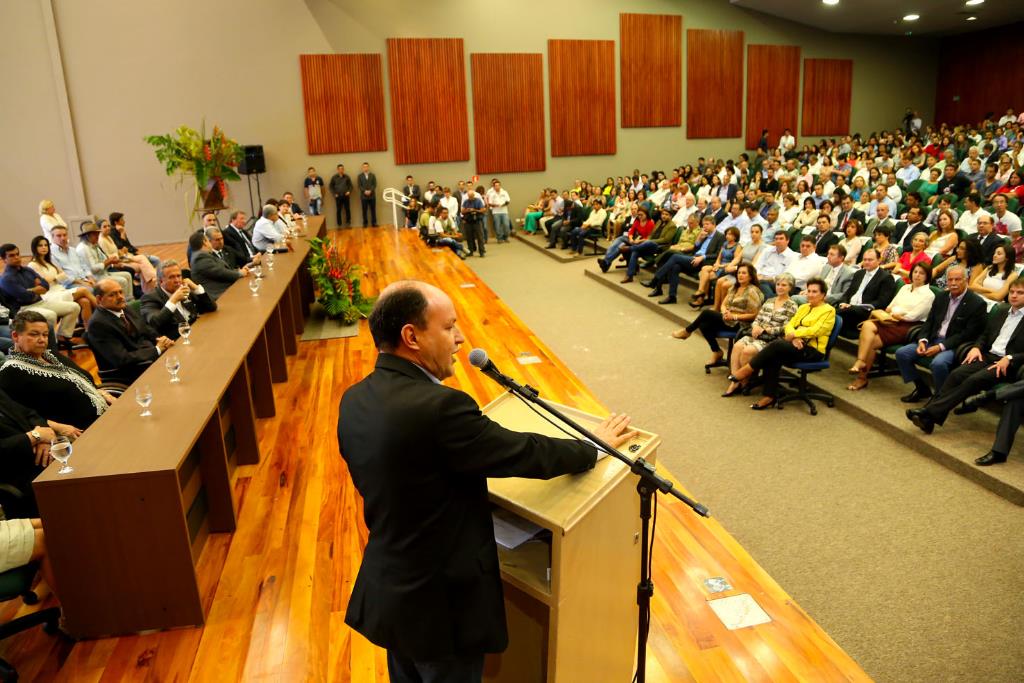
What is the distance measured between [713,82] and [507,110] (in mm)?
5030

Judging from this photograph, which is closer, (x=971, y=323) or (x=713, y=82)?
(x=971, y=323)

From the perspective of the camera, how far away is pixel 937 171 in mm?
10219

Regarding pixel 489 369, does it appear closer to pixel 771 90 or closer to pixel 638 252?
pixel 638 252

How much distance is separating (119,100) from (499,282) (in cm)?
794

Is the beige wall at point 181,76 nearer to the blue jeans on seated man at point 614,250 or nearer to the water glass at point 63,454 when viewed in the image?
the blue jeans on seated man at point 614,250

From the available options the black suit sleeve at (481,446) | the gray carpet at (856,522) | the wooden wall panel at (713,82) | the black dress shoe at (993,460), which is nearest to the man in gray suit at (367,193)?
the wooden wall panel at (713,82)

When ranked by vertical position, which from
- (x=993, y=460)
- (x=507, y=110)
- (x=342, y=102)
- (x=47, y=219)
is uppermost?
(x=342, y=102)

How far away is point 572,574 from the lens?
1.66m

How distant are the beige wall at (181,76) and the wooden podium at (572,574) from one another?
43.6 feet

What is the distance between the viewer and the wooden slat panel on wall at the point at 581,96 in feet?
50.3

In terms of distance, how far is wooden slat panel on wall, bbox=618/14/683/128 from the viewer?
1566 cm

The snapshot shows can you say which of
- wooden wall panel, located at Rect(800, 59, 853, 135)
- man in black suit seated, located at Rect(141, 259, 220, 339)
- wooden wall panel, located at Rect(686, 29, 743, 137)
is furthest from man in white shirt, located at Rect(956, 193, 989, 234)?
wooden wall panel, located at Rect(800, 59, 853, 135)

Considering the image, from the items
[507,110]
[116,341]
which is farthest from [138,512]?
[507,110]

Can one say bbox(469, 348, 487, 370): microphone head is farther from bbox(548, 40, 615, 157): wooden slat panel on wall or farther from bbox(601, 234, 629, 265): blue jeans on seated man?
bbox(548, 40, 615, 157): wooden slat panel on wall
